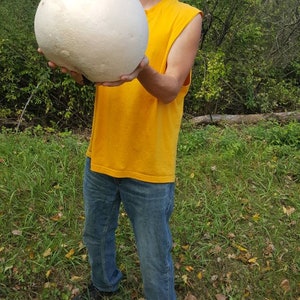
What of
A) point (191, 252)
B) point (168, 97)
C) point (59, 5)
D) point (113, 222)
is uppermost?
point (59, 5)

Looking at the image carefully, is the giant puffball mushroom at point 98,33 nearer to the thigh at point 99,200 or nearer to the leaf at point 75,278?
the thigh at point 99,200

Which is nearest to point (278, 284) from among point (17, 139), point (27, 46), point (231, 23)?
point (17, 139)

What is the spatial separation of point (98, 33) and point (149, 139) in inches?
19.8

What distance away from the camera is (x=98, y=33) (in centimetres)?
136

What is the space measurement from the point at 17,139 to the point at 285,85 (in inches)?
203

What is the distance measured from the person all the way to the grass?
821mm

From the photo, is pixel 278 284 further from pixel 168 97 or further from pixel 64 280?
pixel 168 97

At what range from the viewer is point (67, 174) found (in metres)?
3.71

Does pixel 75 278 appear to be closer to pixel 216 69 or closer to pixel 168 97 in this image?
pixel 168 97

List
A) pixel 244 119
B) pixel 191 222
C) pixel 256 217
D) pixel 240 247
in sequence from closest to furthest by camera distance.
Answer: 1. pixel 240 247
2. pixel 191 222
3. pixel 256 217
4. pixel 244 119

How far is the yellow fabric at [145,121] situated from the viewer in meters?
1.60

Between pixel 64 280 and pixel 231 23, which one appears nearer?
pixel 64 280

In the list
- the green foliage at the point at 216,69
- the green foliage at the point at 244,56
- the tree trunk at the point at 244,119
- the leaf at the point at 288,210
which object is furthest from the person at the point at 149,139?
the green foliage at the point at 244,56

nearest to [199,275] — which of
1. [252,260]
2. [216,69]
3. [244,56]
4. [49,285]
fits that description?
[252,260]
